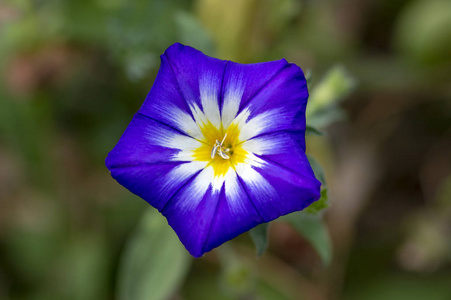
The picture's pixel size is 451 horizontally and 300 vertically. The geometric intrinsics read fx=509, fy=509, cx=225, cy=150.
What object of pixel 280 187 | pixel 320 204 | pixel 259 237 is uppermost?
pixel 320 204

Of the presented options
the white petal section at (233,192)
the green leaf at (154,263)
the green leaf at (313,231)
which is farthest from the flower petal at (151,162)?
the green leaf at (154,263)

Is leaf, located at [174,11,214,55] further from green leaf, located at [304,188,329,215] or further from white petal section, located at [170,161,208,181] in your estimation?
green leaf, located at [304,188,329,215]

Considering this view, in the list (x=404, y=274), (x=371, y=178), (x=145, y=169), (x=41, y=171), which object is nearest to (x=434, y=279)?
(x=404, y=274)

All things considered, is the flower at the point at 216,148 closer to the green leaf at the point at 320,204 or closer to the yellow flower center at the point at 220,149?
the yellow flower center at the point at 220,149

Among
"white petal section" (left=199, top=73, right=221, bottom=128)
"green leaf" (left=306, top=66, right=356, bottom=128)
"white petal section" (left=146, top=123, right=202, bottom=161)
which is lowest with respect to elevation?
"white petal section" (left=146, top=123, right=202, bottom=161)

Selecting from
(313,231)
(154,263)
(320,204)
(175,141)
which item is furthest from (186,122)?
(154,263)

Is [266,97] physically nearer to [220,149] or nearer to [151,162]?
[220,149]

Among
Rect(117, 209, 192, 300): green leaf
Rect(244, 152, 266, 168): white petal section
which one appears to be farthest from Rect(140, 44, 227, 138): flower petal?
Rect(117, 209, 192, 300): green leaf
